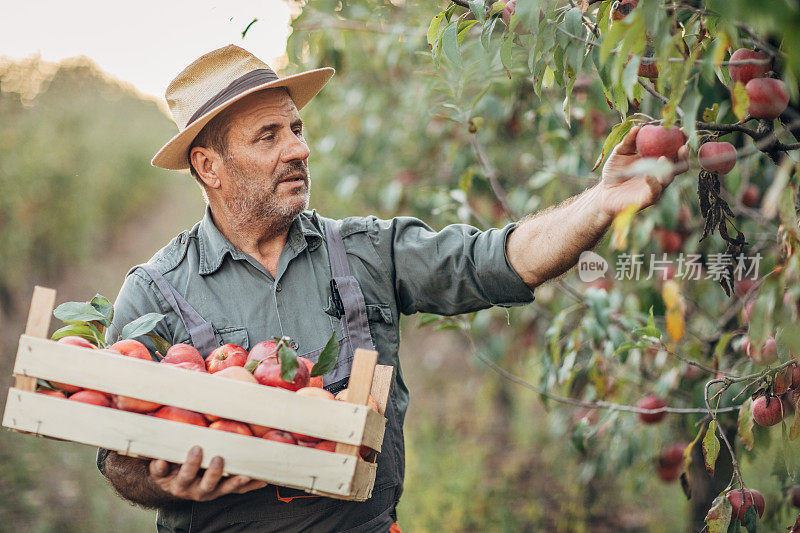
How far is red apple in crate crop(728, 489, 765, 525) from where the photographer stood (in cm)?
150

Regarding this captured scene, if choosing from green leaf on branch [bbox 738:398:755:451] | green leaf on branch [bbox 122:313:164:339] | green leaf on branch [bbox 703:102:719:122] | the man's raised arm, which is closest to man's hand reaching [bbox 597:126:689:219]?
the man's raised arm

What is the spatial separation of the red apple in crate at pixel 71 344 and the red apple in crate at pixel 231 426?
31 centimetres

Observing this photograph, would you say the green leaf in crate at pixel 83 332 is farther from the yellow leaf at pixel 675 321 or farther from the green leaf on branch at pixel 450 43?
the yellow leaf at pixel 675 321


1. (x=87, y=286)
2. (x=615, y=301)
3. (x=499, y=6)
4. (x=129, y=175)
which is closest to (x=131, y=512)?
(x=615, y=301)

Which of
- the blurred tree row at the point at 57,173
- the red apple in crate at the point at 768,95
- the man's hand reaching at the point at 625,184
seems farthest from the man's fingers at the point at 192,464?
the blurred tree row at the point at 57,173

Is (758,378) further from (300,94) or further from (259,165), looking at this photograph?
(300,94)

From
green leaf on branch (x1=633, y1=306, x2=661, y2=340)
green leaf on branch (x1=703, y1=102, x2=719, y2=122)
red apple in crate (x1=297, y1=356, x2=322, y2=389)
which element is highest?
green leaf on branch (x1=703, y1=102, x2=719, y2=122)

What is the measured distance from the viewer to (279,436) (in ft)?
4.64

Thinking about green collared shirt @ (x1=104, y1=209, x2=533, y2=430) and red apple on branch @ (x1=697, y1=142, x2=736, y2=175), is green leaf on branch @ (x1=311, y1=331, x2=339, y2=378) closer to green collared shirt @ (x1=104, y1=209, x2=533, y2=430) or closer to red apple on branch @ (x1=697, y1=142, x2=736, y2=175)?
green collared shirt @ (x1=104, y1=209, x2=533, y2=430)

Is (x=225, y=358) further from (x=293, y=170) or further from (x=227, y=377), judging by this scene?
(x=293, y=170)

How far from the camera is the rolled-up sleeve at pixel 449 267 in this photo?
181 centimetres

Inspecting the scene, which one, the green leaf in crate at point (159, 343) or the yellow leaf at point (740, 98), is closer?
the yellow leaf at point (740, 98)

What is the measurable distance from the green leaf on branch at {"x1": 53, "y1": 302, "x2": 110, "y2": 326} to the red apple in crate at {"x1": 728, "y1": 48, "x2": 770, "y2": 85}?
4.63ft

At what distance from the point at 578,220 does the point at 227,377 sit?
833 millimetres
